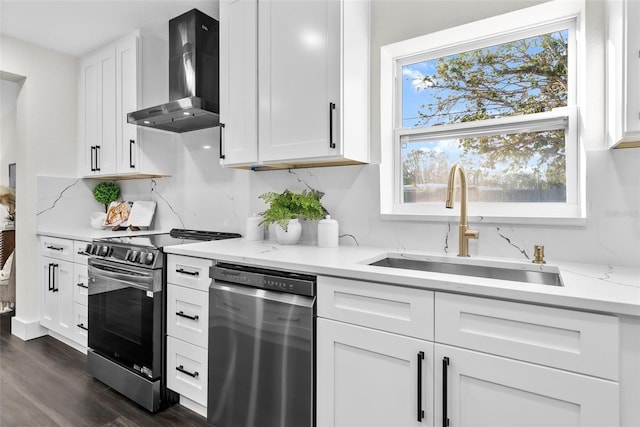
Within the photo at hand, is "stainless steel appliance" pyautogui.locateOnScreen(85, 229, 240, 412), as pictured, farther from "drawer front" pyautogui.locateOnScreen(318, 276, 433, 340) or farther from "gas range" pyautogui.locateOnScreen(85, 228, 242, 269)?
"drawer front" pyautogui.locateOnScreen(318, 276, 433, 340)

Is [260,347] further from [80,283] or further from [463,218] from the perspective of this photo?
[80,283]

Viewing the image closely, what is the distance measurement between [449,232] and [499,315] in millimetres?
764

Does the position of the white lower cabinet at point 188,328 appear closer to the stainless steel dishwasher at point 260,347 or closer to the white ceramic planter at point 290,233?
the stainless steel dishwasher at point 260,347

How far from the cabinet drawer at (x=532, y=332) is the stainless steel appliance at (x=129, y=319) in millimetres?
1580

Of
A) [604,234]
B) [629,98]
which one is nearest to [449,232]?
[604,234]

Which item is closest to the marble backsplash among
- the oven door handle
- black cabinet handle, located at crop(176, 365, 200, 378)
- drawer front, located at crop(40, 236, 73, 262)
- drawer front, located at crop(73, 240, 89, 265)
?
drawer front, located at crop(40, 236, 73, 262)

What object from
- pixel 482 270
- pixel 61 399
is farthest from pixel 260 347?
pixel 61 399

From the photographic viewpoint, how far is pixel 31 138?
10.3 feet

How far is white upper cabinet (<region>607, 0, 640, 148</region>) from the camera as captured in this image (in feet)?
3.91

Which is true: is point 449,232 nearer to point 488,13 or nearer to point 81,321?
point 488,13

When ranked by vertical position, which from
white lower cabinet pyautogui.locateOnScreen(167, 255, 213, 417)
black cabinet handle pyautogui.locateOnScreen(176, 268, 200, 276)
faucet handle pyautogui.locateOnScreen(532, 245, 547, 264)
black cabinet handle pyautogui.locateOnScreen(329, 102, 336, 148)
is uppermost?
black cabinet handle pyautogui.locateOnScreen(329, 102, 336, 148)

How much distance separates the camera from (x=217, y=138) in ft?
8.95

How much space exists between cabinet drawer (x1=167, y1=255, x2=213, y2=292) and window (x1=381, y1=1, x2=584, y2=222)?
3.47 ft

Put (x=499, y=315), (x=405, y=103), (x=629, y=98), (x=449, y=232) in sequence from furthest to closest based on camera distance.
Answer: (x=405, y=103), (x=449, y=232), (x=629, y=98), (x=499, y=315)
